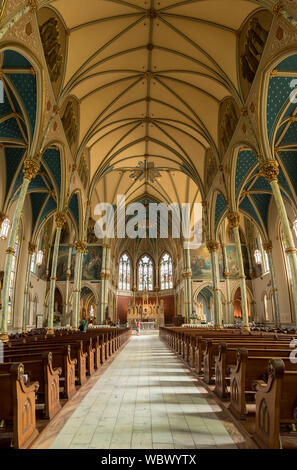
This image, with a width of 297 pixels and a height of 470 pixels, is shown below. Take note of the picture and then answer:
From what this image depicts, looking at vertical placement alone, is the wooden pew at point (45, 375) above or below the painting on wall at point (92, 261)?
below

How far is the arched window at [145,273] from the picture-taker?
158 feet

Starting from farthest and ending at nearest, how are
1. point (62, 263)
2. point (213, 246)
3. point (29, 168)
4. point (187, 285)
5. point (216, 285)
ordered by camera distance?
1. point (62, 263)
2. point (187, 285)
3. point (213, 246)
4. point (216, 285)
5. point (29, 168)

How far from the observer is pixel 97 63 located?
1525 cm

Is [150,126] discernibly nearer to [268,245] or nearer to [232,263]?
[268,245]

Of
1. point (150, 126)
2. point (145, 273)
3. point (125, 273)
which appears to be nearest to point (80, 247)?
point (150, 126)

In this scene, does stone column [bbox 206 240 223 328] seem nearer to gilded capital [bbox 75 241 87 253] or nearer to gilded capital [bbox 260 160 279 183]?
gilded capital [bbox 75 241 87 253]

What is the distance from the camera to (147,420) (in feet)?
14.3

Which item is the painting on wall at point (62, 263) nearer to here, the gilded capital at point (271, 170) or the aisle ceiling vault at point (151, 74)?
the aisle ceiling vault at point (151, 74)

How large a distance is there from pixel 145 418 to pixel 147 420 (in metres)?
0.10

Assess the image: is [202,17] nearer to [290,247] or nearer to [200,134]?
[200,134]

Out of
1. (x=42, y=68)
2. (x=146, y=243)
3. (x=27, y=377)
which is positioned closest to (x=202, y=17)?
(x=42, y=68)

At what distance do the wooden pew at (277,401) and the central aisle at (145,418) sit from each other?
0.57m

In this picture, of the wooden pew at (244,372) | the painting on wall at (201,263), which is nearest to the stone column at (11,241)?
the wooden pew at (244,372)
